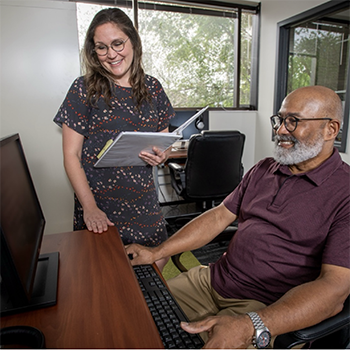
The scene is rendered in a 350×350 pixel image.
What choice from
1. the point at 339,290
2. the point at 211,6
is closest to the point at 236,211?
the point at 339,290

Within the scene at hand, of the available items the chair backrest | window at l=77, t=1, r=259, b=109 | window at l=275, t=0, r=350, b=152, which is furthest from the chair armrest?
window at l=77, t=1, r=259, b=109

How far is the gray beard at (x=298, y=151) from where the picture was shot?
3.56ft

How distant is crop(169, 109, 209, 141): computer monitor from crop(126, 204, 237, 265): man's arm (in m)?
1.97

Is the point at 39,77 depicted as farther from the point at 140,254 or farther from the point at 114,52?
the point at 140,254

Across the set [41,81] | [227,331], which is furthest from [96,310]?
[41,81]

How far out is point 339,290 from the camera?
841 mm

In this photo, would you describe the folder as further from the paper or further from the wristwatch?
the wristwatch

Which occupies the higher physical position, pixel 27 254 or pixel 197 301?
pixel 27 254

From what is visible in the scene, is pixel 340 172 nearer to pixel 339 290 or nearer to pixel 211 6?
pixel 339 290

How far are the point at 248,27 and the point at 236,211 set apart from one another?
349 centimetres

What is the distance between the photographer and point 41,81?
206 centimetres

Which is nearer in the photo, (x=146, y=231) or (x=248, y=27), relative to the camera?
(x=146, y=231)

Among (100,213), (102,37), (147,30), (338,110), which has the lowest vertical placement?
(100,213)

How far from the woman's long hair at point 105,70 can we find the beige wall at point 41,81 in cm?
98
